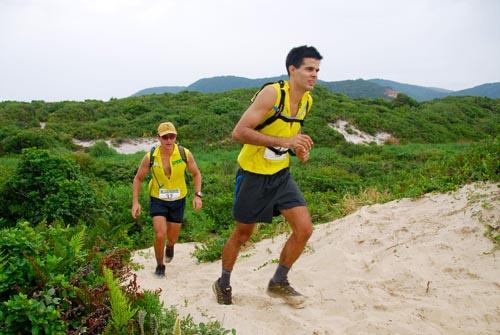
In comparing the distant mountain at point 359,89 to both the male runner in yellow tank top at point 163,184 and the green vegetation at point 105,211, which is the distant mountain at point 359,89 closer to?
the green vegetation at point 105,211

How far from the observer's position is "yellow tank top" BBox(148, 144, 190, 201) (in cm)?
612

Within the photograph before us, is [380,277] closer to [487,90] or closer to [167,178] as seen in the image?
[167,178]

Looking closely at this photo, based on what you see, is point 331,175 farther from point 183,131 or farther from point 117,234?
point 183,131

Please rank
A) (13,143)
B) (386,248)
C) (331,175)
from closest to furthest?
(386,248) → (331,175) → (13,143)

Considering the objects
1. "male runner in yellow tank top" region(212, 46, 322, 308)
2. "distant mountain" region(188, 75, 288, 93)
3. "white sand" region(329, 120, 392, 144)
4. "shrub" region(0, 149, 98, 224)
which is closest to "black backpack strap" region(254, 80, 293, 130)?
"male runner in yellow tank top" region(212, 46, 322, 308)

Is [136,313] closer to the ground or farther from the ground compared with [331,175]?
farther from the ground

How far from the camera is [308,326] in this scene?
388cm

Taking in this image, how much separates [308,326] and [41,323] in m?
2.02

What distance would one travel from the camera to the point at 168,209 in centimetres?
633

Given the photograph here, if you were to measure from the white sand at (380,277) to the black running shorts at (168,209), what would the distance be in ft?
2.50

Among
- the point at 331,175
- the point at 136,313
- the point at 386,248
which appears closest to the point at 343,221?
the point at 386,248

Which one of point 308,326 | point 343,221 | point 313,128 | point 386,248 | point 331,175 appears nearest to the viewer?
point 308,326

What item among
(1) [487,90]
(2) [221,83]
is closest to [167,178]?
(2) [221,83]

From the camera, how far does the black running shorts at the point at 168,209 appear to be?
20.4 ft
